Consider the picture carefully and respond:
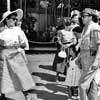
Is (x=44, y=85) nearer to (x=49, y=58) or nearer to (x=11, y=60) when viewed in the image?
(x=11, y=60)

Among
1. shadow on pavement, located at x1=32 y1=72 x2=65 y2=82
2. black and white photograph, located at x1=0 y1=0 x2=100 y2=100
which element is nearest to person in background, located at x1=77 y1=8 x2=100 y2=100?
black and white photograph, located at x1=0 y1=0 x2=100 y2=100

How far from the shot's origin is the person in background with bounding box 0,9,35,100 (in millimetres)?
4758

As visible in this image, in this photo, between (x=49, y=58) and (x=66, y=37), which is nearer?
(x=66, y=37)

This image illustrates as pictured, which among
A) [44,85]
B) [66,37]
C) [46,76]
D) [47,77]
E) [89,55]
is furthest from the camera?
[46,76]

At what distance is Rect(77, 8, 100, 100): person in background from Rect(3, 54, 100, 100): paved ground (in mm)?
1387

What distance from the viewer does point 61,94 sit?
5617mm

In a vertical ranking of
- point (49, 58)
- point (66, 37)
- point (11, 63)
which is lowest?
point (49, 58)

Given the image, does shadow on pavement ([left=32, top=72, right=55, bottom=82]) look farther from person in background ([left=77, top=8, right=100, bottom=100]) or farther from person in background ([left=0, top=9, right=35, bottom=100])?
person in background ([left=77, top=8, right=100, bottom=100])

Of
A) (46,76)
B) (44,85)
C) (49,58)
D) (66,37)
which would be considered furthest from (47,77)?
(49,58)

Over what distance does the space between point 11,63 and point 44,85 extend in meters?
1.72

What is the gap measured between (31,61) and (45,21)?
8.09 feet

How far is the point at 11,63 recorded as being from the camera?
480cm

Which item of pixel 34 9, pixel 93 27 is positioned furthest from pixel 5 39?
pixel 34 9

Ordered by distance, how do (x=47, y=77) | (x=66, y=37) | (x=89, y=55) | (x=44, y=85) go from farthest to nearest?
1. (x=47, y=77)
2. (x=44, y=85)
3. (x=66, y=37)
4. (x=89, y=55)
